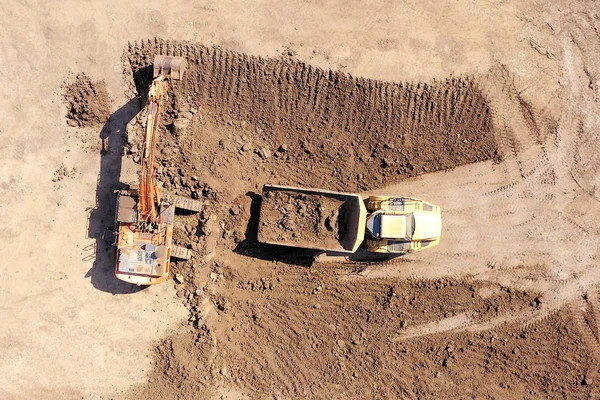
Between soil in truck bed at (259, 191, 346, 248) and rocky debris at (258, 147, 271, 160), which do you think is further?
rocky debris at (258, 147, 271, 160)

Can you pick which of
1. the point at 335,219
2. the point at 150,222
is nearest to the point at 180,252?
the point at 150,222

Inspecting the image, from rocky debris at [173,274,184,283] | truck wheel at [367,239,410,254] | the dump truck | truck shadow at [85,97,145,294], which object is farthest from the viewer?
truck shadow at [85,97,145,294]

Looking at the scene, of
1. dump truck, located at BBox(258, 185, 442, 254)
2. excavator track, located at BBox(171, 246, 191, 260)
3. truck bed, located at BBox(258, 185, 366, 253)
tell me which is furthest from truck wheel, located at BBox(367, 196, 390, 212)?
excavator track, located at BBox(171, 246, 191, 260)

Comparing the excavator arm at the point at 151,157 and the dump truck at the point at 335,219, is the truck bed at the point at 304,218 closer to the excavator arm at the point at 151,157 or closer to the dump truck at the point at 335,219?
the dump truck at the point at 335,219

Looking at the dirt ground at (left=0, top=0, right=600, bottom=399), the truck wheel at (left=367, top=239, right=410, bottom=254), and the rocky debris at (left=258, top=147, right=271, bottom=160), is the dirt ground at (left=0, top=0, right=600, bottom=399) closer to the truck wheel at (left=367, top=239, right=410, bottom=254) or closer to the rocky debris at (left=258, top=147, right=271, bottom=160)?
the rocky debris at (left=258, top=147, right=271, bottom=160)

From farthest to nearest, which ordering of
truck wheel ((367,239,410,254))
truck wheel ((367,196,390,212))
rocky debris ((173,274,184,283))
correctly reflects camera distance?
rocky debris ((173,274,184,283)) < truck wheel ((367,196,390,212)) < truck wheel ((367,239,410,254))

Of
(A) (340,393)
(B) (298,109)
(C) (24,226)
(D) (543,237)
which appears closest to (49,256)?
(C) (24,226)

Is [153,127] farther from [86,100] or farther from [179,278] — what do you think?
[179,278]
